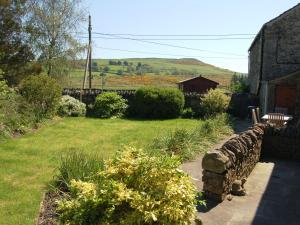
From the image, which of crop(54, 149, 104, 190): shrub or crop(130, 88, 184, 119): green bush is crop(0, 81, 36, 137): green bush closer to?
crop(130, 88, 184, 119): green bush

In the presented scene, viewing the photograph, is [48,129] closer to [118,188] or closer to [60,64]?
[118,188]

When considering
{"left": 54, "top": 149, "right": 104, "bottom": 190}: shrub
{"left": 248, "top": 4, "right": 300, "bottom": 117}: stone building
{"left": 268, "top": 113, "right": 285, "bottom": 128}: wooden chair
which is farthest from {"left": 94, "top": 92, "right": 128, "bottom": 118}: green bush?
{"left": 54, "top": 149, "right": 104, "bottom": 190}: shrub

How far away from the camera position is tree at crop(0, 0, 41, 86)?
2822cm

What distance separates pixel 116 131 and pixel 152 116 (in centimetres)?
563

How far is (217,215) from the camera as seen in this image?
7.15 meters

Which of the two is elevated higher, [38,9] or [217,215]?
[38,9]

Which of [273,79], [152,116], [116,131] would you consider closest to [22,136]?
[116,131]

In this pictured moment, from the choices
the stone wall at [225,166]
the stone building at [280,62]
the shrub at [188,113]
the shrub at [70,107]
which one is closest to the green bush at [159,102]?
the shrub at [188,113]

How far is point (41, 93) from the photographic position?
19062 millimetres

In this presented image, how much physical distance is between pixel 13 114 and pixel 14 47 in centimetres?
1451

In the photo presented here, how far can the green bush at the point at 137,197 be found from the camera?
4.36 m

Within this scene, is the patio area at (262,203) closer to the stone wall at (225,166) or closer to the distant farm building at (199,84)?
the stone wall at (225,166)

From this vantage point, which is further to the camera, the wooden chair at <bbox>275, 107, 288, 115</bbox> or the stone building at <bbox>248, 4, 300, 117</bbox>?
the stone building at <bbox>248, 4, 300, 117</bbox>

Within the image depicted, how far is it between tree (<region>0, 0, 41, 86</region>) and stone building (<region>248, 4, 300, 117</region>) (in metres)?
17.2
